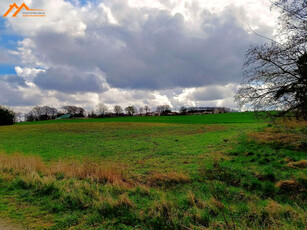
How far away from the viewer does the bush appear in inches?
3189

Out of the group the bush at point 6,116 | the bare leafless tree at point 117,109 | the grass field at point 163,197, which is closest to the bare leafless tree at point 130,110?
the bare leafless tree at point 117,109

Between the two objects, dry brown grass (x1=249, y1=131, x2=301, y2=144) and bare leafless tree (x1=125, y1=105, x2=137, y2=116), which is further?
bare leafless tree (x1=125, y1=105, x2=137, y2=116)

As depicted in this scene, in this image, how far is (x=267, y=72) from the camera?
14.2 meters

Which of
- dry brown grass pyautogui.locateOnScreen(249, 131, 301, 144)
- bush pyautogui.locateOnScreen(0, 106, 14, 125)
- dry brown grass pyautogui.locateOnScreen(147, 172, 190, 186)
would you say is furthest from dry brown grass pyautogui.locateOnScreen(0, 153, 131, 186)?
bush pyautogui.locateOnScreen(0, 106, 14, 125)

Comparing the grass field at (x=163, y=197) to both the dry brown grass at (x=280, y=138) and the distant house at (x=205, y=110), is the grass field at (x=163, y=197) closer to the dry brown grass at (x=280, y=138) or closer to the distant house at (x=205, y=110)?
the dry brown grass at (x=280, y=138)

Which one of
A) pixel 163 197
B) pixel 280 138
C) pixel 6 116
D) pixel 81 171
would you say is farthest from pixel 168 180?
pixel 6 116

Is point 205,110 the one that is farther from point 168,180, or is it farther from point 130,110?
point 168,180

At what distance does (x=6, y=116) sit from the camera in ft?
270

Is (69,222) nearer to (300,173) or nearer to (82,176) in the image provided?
(82,176)

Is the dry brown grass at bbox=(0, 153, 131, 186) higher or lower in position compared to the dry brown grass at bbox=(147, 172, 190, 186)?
higher

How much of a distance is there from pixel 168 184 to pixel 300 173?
5.89 m

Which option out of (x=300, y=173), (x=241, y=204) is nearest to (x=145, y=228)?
(x=241, y=204)

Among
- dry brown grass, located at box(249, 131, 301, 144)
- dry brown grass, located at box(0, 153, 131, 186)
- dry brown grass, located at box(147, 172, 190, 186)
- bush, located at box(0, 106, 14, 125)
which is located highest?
bush, located at box(0, 106, 14, 125)

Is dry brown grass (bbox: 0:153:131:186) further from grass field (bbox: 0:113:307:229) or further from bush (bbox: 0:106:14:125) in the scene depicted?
bush (bbox: 0:106:14:125)
